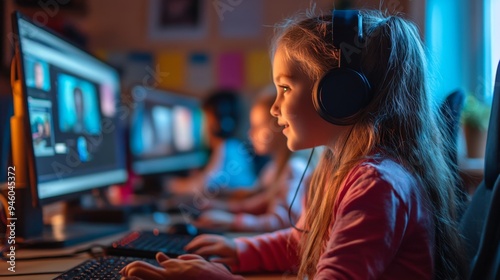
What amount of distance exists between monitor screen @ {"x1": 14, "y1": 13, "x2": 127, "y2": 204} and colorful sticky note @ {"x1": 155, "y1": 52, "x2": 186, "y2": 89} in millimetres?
1043

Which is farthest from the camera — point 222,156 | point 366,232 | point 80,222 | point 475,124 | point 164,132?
point 222,156

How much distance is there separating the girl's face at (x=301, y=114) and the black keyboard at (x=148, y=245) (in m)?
0.30

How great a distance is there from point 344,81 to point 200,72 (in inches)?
69.8

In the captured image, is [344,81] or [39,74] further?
[39,74]

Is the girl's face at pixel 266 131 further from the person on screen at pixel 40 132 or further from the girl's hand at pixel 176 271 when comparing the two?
the girl's hand at pixel 176 271

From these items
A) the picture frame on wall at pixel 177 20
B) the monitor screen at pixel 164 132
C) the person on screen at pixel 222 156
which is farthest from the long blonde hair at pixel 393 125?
the picture frame on wall at pixel 177 20

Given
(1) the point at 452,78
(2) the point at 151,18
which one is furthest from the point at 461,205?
(2) the point at 151,18

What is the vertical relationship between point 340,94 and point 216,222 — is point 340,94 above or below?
above

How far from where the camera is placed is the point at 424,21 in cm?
170

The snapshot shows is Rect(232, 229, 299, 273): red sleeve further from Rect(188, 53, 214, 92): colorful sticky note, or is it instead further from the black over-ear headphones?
Rect(188, 53, 214, 92): colorful sticky note

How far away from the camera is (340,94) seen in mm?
713

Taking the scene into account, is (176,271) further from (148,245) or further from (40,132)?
(40,132)

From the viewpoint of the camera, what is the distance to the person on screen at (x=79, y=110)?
3.61ft

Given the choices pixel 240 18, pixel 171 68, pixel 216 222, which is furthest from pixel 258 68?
pixel 216 222
